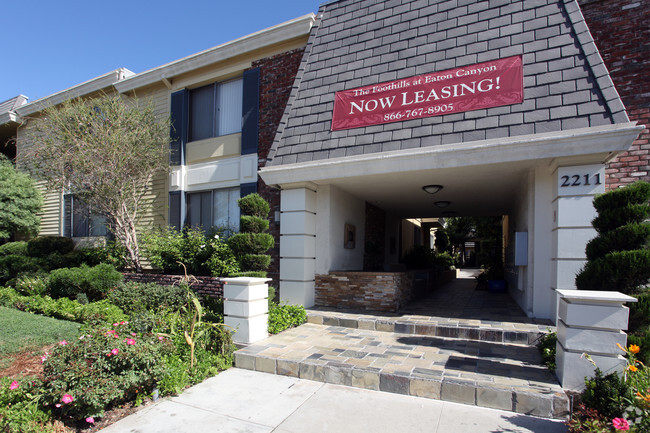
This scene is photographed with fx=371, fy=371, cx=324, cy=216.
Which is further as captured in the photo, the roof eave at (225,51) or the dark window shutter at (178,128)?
the dark window shutter at (178,128)

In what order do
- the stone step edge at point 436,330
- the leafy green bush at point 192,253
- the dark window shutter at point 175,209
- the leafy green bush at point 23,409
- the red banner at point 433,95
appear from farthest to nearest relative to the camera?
1. the dark window shutter at point 175,209
2. the leafy green bush at point 192,253
3. the red banner at point 433,95
4. the stone step edge at point 436,330
5. the leafy green bush at point 23,409

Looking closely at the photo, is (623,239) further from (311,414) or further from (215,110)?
(215,110)

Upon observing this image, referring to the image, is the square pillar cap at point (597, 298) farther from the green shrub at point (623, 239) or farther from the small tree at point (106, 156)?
the small tree at point (106, 156)

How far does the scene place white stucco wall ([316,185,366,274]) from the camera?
8.16m

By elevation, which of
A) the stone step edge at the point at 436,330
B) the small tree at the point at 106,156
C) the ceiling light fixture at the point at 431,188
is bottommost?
the stone step edge at the point at 436,330

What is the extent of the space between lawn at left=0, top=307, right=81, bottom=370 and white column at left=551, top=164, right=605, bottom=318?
7837 mm

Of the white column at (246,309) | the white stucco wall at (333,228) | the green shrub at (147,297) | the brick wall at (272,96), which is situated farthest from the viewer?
the brick wall at (272,96)

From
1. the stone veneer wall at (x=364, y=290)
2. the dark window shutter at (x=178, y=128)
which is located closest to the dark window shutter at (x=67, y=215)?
the dark window shutter at (x=178, y=128)

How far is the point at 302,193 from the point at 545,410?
553cm

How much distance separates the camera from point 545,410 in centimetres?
366

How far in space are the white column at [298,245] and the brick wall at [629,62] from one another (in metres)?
5.54

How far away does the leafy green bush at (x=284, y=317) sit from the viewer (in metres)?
6.46

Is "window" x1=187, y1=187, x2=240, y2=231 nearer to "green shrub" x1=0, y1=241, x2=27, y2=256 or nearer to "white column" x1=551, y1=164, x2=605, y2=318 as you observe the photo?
"green shrub" x1=0, y1=241, x2=27, y2=256

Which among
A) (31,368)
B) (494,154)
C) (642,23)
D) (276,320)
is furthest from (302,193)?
(642,23)
